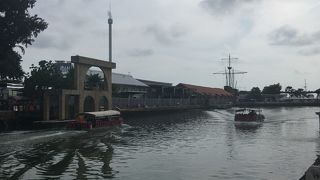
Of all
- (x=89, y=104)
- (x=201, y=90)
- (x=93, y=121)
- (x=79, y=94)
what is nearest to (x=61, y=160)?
(x=93, y=121)

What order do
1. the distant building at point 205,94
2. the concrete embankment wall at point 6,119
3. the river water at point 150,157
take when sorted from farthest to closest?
the distant building at point 205,94
the concrete embankment wall at point 6,119
the river water at point 150,157

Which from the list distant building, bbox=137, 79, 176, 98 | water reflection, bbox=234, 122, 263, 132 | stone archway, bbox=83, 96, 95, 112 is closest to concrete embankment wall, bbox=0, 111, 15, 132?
stone archway, bbox=83, 96, 95, 112

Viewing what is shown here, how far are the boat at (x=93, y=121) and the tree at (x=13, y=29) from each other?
1176cm

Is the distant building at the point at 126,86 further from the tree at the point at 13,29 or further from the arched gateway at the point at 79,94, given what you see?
the tree at the point at 13,29

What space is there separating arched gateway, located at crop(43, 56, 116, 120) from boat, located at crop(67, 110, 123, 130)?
5741 millimetres

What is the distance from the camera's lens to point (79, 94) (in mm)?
67562

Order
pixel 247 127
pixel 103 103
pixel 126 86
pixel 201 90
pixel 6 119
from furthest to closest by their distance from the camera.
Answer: pixel 201 90
pixel 126 86
pixel 103 103
pixel 247 127
pixel 6 119

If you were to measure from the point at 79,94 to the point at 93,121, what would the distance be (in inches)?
403

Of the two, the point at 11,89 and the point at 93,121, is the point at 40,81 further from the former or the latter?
the point at 93,121

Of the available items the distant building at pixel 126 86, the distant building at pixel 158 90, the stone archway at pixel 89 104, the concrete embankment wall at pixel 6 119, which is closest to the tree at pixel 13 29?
the concrete embankment wall at pixel 6 119

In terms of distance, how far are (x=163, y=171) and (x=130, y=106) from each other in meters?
64.1

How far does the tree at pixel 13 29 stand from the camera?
199 feet

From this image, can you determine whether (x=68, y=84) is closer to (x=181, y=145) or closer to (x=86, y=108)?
(x=86, y=108)

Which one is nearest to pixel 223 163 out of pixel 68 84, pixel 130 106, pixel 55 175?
pixel 55 175
